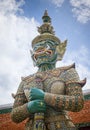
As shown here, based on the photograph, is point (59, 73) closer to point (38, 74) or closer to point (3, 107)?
point (38, 74)

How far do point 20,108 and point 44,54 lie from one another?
964mm

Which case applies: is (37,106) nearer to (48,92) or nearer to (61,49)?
(48,92)

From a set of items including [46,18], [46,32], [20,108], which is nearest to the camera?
[20,108]

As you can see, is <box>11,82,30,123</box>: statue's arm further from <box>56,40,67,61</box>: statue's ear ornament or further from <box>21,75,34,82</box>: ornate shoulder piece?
<box>56,40,67,61</box>: statue's ear ornament

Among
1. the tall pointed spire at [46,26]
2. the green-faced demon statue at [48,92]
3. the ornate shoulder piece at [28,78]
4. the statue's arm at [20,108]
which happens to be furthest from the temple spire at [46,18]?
the statue's arm at [20,108]

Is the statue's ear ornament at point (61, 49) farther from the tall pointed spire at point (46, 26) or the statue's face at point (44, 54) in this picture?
the tall pointed spire at point (46, 26)

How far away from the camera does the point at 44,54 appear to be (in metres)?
4.36

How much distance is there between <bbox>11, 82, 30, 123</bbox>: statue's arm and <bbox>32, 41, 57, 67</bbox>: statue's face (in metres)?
0.50

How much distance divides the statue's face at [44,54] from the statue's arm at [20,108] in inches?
19.8

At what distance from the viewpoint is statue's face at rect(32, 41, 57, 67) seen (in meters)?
4.38

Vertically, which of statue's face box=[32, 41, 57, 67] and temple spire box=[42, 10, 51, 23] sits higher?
temple spire box=[42, 10, 51, 23]


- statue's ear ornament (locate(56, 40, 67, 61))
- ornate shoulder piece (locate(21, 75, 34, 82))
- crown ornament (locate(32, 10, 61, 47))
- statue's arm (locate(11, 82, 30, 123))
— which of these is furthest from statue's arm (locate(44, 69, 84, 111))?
crown ornament (locate(32, 10, 61, 47))

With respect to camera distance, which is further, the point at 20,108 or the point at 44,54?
the point at 44,54

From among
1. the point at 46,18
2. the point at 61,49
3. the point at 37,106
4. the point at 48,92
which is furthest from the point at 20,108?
the point at 46,18
